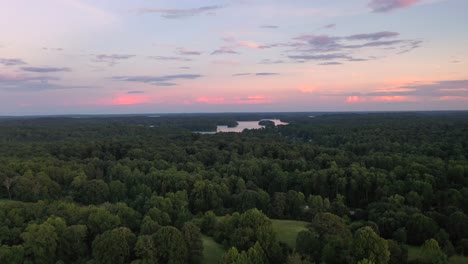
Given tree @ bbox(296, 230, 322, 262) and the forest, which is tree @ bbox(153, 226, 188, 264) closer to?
the forest

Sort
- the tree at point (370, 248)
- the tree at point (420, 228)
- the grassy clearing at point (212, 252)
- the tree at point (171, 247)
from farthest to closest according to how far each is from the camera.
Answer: the tree at point (420, 228) < the grassy clearing at point (212, 252) < the tree at point (171, 247) < the tree at point (370, 248)

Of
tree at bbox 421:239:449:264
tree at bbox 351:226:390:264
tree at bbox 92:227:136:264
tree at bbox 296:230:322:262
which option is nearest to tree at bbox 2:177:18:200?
tree at bbox 92:227:136:264

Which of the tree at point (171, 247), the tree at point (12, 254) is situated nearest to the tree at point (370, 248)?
the tree at point (171, 247)

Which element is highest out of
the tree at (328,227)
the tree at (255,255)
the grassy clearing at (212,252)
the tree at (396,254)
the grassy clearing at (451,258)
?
the tree at (328,227)

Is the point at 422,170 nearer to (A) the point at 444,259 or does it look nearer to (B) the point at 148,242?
(A) the point at 444,259

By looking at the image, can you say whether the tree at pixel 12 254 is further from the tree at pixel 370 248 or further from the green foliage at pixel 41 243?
the tree at pixel 370 248

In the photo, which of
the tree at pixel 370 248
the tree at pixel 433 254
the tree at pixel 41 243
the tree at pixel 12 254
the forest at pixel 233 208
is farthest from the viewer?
the tree at pixel 41 243

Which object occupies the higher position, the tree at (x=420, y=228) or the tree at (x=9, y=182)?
the tree at (x=9, y=182)

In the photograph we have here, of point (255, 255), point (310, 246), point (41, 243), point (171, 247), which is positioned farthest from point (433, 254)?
point (41, 243)
